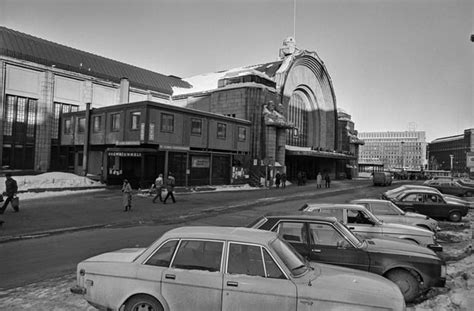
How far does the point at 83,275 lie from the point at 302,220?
12.2 ft

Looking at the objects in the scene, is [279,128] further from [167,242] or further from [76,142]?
[167,242]

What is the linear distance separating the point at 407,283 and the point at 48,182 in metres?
24.3

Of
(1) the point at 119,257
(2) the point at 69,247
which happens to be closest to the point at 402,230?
(1) the point at 119,257

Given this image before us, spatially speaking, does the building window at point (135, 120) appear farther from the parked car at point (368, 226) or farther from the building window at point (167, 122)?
the parked car at point (368, 226)

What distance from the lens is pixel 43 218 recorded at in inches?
517

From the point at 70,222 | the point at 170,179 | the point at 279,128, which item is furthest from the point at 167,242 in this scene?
the point at 279,128

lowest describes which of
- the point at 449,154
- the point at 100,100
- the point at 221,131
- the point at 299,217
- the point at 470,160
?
the point at 299,217

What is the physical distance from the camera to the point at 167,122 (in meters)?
28.0

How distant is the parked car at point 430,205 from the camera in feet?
47.7

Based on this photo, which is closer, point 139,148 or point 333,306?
point 333,306

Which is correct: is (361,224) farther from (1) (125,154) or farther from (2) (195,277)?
(1) (125,154)

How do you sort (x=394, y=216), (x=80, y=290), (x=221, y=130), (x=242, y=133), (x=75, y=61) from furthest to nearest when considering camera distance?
(x=75, y=61), (x=242, y=133), (x=221, y=130), (x=394, y=216), (x=80, y=290)

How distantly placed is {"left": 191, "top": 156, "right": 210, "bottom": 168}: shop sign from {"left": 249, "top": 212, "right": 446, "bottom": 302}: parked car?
947 inches

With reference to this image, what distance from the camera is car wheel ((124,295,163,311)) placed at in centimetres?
404
